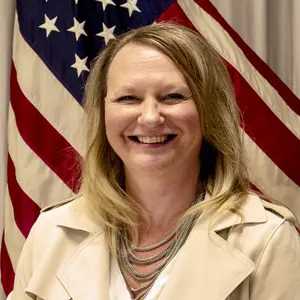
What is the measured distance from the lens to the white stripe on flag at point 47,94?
6.18 feet

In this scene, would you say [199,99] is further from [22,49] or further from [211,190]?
[22,49]

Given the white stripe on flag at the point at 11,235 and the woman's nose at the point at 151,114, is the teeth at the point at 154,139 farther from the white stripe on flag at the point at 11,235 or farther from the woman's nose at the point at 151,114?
the white stripe on flag at the point at 11,235

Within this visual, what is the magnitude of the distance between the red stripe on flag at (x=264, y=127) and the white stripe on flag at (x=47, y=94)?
17.5 inches

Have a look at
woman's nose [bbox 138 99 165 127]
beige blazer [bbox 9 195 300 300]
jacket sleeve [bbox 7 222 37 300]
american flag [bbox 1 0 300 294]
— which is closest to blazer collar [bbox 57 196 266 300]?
beige blazer [bbox 9 195 300 300]

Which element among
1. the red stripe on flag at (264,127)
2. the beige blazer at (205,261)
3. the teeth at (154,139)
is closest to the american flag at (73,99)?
the red stripe on flag at (264,127)

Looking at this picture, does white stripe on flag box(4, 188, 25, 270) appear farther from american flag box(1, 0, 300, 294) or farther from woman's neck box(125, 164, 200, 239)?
woman's neck box(125, 164, 200, 239)

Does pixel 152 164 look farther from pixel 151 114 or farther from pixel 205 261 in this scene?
pixel 205 261

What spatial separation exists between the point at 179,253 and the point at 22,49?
101 cm

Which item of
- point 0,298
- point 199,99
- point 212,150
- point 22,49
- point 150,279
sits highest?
point 22,49

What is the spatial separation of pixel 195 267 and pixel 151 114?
324mm

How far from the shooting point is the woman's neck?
1.25 meters

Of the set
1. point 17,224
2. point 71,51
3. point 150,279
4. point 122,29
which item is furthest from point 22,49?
point 150,279

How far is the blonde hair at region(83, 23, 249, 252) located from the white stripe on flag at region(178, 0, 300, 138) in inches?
22.1

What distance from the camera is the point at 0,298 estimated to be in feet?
6.57
